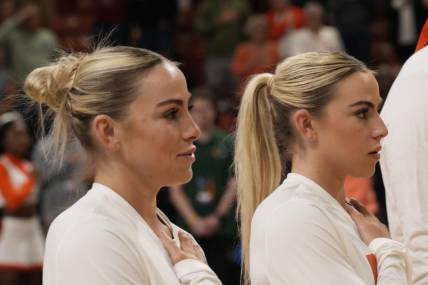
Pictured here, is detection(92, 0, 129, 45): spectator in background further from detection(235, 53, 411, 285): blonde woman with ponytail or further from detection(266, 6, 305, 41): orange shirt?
detection(235, 53, 411, 285): blonde woman with ponytail

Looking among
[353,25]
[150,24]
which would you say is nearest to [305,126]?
[353,25]

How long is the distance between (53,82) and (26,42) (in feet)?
25.0

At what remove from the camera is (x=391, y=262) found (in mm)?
2639

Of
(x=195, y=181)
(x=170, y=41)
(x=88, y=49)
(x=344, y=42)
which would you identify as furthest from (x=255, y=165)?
(x=170, y=41)

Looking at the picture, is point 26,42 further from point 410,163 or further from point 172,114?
point 172,114

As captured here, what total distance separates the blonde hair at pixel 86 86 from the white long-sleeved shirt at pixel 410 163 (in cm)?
82

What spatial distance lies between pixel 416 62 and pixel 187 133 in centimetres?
91

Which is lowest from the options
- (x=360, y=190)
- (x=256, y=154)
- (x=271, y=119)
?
(x=360, y=190)

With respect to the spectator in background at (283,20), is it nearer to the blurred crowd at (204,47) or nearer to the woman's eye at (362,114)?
the blurred crowd at (204,47)

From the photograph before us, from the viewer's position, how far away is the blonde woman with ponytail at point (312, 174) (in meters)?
2.57

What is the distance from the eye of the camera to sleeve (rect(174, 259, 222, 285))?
2.45m

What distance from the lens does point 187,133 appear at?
2529 millimetres

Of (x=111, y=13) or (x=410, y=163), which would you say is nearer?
(x=410, y=163)

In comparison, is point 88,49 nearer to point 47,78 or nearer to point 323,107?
point 47,78
